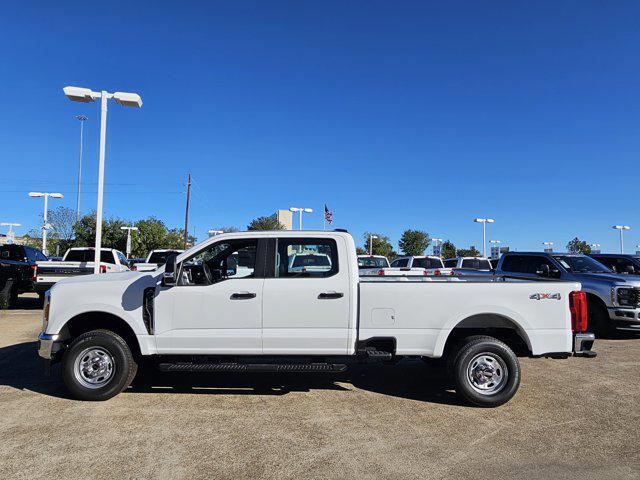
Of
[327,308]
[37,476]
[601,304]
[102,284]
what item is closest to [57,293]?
[102,284]

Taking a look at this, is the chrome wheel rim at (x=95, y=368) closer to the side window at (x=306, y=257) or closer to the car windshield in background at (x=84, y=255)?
the side window at (x=306, y=257)

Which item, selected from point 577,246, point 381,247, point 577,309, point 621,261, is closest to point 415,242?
point 381,247

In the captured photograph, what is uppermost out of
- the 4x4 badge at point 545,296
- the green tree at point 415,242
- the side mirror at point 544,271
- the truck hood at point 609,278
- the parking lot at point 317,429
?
the green tree at point 415,242

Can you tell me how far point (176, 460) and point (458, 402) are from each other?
3300mm

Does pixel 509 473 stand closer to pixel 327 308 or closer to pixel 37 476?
pixel 327 308

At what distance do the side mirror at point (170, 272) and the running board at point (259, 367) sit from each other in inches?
38.2

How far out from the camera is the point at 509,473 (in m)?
3.89

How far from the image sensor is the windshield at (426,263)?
19.1 m

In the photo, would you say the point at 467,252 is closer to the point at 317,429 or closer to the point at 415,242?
the point at 415,242

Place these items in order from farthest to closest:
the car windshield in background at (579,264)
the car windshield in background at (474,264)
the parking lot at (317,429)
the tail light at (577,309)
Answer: the car windshield in background at (474,264) < the car windshield in background at (579,264) < the tail light at (577,309) < the parking lot at (317,429)

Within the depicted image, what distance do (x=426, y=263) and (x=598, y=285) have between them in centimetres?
919

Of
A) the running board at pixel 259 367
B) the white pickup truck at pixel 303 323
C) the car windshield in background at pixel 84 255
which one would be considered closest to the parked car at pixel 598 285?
the white pickup truck at pixel 303 323

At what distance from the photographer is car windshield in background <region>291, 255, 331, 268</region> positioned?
5730 mm

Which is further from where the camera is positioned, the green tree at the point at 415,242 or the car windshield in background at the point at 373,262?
the green tree at the point at 415,242
